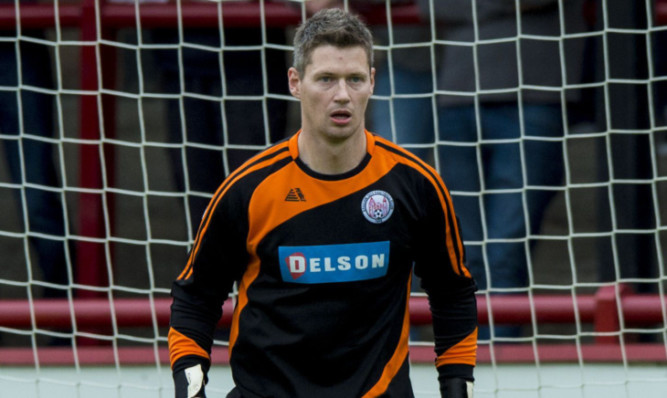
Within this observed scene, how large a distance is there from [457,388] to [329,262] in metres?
0.47

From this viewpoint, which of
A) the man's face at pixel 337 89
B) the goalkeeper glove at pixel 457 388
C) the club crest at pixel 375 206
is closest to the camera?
the man's face at pixel 337 89

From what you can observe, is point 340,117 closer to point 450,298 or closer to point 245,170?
point 245,170

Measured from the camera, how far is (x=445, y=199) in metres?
2.72

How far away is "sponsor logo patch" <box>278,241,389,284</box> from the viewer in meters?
2.64

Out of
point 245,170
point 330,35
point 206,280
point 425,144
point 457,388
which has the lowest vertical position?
point 457,388

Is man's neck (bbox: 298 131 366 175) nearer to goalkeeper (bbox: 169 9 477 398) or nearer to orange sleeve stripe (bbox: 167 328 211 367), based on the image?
goalkeeper (bbox: 169 9 477 398)

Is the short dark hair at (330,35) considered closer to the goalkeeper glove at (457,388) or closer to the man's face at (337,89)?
the man's face at (337,89)

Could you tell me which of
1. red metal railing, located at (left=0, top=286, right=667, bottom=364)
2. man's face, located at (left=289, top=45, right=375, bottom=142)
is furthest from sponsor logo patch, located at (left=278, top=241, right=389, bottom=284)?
red metal railing, located at (left=0, top=286, right=667, bottom=364)

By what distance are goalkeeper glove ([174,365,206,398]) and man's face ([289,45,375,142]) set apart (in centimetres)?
64

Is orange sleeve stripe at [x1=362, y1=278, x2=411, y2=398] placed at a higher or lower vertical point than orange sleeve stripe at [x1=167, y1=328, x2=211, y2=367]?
lower

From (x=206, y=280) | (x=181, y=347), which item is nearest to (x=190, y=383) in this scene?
(x=181, y=347)

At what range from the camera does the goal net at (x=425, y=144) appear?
3.97 meters

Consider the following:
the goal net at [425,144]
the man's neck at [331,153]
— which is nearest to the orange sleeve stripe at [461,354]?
the man's neck at [331,153]

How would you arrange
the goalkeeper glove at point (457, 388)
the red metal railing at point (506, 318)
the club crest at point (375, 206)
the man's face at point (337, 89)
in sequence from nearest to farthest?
the man's face at point (337, 89) < the club crest at point (375, 206) < the goalkeeper glove at point (457, 388) < the red metal railing at point (506, 318)
